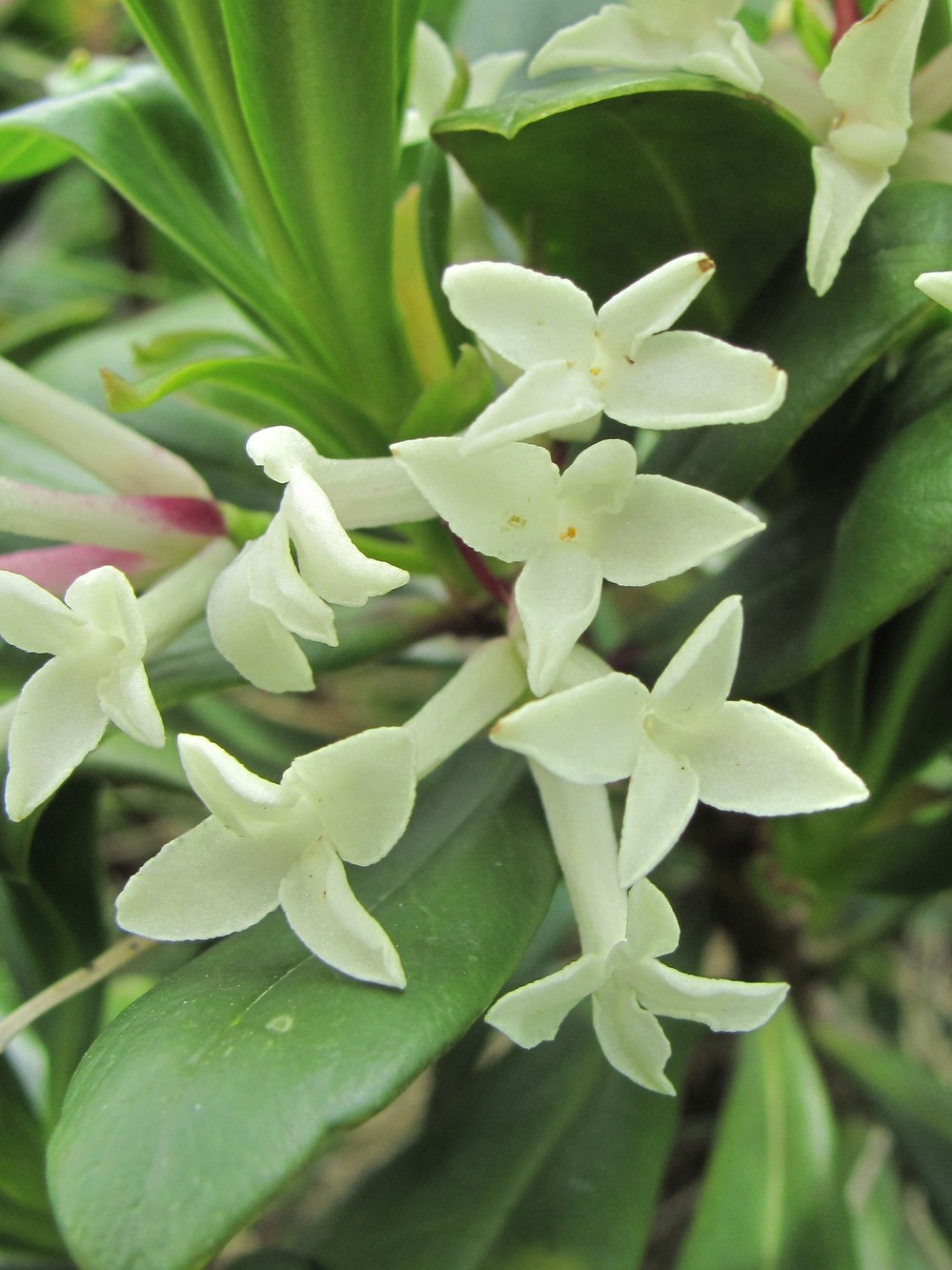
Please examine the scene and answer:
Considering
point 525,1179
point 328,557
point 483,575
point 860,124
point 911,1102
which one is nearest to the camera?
point 328,557

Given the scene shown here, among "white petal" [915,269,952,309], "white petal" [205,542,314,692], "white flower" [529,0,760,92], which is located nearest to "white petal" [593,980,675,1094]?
"white petal" [205,542,314,692]

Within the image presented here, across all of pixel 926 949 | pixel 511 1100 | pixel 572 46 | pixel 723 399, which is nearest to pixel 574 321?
pixel 723 399

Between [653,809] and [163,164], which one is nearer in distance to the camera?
[653,809]

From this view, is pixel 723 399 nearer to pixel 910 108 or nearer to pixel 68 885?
pixel 910 108

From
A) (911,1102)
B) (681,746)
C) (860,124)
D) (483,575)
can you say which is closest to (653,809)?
(681,746)

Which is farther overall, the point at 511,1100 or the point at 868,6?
the point at 511,1100

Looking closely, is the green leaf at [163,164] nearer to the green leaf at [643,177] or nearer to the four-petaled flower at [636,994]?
the green leaf at [643,177]

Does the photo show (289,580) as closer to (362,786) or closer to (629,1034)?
(362,786)
